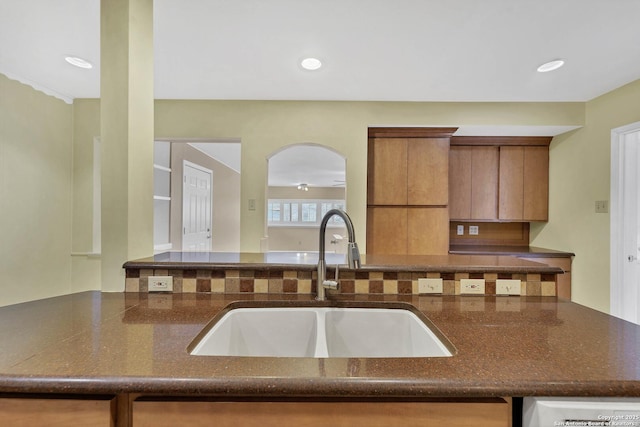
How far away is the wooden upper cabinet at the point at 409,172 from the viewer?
3.11 metres

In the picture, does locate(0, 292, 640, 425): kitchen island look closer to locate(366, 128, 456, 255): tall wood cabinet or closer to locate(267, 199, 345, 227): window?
locate(366, 128, 456, 255): tall wood cabinet

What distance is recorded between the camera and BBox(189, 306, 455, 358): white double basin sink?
1087 mm

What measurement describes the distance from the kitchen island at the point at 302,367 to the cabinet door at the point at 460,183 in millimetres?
2636

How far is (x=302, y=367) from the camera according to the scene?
638 mm

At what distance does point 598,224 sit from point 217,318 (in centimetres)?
354

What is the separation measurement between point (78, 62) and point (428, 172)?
3315 millimetres

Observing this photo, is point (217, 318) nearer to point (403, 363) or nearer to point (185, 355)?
point (185, 355)

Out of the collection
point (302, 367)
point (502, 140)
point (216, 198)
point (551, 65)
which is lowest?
point (302, 367)

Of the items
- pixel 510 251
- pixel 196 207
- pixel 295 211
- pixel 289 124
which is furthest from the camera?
pixel 295 211

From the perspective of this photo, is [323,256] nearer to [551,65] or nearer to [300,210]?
[551,65]

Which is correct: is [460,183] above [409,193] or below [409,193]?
above

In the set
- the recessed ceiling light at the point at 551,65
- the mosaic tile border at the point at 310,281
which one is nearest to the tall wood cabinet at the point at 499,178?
the recessed ceiling light at the point at 551,65

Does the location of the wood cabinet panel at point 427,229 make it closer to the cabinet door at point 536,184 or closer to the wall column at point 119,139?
the cabinet door at point 536,184

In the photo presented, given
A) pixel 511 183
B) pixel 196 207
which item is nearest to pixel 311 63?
pixel 511 183
